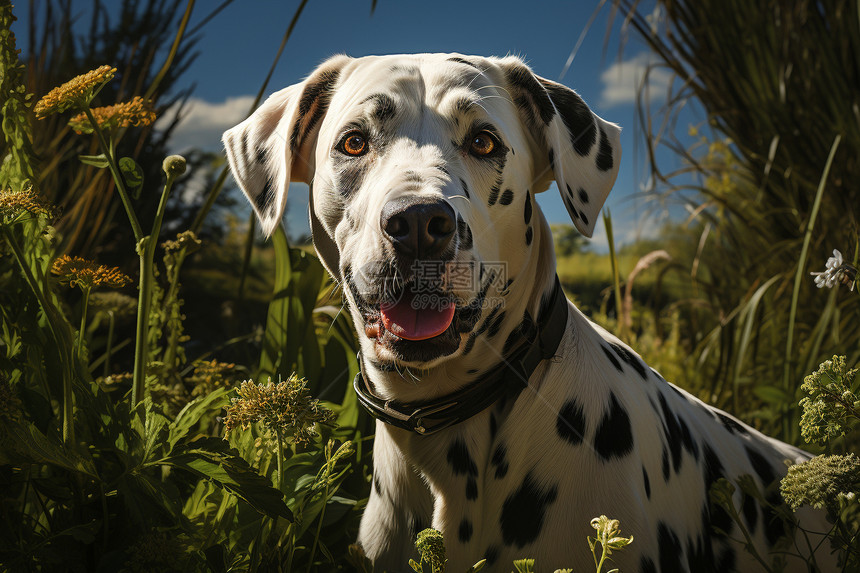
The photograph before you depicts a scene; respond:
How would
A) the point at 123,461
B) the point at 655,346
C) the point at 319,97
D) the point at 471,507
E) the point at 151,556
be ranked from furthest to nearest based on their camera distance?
1. the point at 655,346
2. the point at 319,97
3. the point at 471,507
4. the point at 123,461
5. the point at 151,556

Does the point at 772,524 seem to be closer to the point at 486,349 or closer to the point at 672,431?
the point at 672,431

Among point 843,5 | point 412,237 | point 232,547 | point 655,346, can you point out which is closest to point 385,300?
point 412,237

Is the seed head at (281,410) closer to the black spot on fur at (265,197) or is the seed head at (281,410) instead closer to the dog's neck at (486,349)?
the dog's neck at (486,349)

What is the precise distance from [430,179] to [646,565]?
123 cm

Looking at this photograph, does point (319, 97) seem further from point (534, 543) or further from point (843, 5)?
point (843, 5)

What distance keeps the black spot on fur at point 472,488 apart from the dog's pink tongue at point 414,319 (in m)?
0.46

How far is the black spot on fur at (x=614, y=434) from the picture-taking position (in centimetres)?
189

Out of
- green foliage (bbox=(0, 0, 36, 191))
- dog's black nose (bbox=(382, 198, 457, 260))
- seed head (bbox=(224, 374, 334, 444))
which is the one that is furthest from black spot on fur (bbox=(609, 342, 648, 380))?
green foliage (bbox=(0, 0, 36, 191))

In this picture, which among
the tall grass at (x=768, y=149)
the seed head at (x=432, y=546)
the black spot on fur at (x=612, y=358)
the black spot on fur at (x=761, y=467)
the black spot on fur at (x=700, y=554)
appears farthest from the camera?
the tall grass at (x=768, y=149)

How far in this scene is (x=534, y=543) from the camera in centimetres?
179

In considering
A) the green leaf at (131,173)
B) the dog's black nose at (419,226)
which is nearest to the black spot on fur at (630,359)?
the dog's black nose at (419,226)

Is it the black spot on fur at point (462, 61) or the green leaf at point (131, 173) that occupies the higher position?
the black spot on fur at point (462, 61)

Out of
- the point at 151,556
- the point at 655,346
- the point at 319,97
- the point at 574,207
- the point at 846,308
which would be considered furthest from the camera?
the point at 655,346

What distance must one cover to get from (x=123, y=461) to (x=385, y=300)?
801 mm
